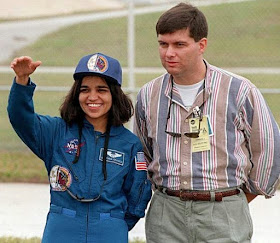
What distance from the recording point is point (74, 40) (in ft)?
53.8

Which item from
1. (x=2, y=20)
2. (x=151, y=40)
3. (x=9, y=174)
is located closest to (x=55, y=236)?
(x=9, y=174)

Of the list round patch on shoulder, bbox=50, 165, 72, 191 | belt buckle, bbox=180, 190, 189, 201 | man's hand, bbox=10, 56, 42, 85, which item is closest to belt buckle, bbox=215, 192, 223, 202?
belt buckle, bbox=180, 190, 189, 201

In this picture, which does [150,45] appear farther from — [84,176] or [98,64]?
[84,176]

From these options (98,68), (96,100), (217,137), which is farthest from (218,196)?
(98,68)

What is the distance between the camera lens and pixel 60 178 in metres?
4.50

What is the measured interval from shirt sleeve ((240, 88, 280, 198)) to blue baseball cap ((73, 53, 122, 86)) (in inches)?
29.1

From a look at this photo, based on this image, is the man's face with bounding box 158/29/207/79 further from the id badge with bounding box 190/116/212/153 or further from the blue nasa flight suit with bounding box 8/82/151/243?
the blue nasa flight suit with bounding box 8/82/151/243

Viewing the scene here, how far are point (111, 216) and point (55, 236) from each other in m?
0.31

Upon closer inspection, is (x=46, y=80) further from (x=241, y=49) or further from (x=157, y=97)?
(x=157, y=97)

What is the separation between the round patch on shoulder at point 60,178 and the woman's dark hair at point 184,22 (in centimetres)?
90

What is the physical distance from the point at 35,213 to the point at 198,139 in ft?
13.2

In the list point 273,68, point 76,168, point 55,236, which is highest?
point 273,68

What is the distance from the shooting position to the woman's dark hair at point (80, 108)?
15.2 feet

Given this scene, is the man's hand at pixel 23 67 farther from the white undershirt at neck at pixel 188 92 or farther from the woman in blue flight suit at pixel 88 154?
the white undershirt at neck at pixel 188 92
